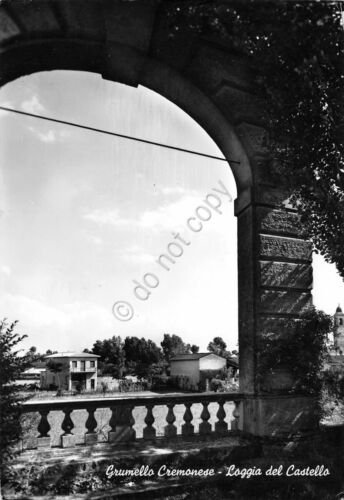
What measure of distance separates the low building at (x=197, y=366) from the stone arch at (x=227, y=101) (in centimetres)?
2190

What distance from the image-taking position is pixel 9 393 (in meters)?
4.09

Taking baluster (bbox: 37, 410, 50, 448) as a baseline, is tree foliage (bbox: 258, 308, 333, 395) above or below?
above

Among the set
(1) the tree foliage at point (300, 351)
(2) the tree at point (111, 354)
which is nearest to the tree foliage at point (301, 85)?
(1) the tree foliage at point (300, 351)

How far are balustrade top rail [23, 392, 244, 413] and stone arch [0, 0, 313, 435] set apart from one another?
0.49 meters

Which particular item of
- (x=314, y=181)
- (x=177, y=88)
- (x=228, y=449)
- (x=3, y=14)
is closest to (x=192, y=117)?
(x=177, y=88)

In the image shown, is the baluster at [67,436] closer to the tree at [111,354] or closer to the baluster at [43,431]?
the baluster at [43,431]

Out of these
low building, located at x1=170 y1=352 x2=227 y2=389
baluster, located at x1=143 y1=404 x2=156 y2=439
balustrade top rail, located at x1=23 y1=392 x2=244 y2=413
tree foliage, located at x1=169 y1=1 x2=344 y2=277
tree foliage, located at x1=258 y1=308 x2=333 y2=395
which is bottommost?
low building, located at x1=170 y1=352 x2=227 y2=389

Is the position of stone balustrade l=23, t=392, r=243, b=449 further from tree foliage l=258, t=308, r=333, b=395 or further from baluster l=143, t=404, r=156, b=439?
tree foliage l=258, t=308, r=333, b=395

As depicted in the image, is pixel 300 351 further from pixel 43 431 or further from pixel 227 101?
pixel 227 101

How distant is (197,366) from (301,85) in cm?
2610

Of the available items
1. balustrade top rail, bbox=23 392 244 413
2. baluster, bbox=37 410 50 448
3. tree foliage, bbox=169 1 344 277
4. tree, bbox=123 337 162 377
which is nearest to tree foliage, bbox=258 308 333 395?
balustrade top rail, bbox=23 392 244 413

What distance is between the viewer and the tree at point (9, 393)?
391 centimetres

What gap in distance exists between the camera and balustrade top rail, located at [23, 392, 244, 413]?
461 centimetres

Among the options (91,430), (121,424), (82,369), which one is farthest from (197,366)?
(91,430)
